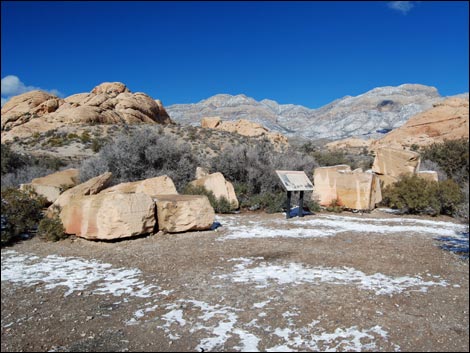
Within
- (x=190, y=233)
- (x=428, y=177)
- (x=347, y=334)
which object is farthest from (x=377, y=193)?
(x=347, y=334)

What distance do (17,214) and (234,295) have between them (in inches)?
246

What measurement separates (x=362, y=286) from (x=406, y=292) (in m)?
0.56

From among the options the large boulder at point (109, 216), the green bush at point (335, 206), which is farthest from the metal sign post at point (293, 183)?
the large boulder at point (109, 216)

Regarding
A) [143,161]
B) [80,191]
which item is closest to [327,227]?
[80,191]

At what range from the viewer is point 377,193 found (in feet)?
47.2

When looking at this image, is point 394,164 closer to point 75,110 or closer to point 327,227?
point 327,227

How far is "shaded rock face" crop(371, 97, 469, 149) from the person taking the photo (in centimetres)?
4453

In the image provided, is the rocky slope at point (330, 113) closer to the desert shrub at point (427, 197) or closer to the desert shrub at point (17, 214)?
the desert shrub at point (427, 197)

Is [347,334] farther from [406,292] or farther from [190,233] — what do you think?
[190,233]

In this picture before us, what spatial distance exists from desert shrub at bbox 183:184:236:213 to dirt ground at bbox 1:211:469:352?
3986mm

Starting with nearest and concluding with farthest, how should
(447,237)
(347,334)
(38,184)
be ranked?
(347,334) → (447,237) → (38,184)

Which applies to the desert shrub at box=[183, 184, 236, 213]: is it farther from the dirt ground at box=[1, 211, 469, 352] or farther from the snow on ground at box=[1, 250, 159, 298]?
the snow on ground at box=[1, 250, 159, 298]

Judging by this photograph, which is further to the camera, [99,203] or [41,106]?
[41,106]

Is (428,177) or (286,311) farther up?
(428,177)
